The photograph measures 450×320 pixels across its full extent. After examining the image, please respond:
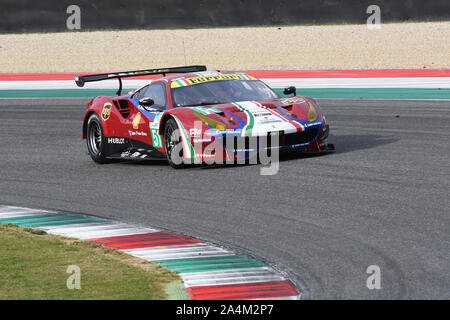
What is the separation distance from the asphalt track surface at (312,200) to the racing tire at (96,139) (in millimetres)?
139

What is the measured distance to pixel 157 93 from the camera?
11.8m

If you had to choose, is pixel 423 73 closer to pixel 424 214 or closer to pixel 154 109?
pixel 154 109

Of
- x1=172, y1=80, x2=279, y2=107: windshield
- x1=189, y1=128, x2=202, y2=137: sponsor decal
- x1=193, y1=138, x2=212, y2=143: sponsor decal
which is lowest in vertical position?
x1=193, y1=138, x2=212, y2=143: sponsor decal

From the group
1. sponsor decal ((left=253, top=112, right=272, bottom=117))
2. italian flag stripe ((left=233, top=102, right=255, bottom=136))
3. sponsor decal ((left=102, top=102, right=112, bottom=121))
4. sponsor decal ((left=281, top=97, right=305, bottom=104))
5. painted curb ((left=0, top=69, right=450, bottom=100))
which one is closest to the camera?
italian flag stripe ((left=233, top=102, right=255, bottom=136))

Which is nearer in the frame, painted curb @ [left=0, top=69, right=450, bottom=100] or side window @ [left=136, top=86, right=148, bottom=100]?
side window @ [left=136, top=86, right=148, bottom=100]

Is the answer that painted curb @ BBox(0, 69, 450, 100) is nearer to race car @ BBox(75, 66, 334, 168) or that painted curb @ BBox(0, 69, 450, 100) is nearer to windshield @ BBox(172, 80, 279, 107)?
windshield @ BBox(172, 80, 279, 107)

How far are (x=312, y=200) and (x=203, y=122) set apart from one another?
239 cm

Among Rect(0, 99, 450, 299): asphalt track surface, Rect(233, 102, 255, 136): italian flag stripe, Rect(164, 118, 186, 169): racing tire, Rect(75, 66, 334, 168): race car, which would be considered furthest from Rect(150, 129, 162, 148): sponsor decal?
Rect(233, 102, 255, 136): italian flag stripe

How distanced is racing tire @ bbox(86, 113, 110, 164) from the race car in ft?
0.04

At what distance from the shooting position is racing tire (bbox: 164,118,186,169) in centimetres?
1091

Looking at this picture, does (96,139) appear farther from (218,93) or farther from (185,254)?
(185,254)

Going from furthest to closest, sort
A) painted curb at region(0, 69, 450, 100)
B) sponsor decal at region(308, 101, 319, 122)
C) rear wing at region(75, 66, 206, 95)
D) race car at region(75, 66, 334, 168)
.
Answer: painted curb at region(0, 69, 450, 100) < rear wing at region(75, 66, 206, 95) < sponsor decal at region(308, 101, 319, 122) < race car at region(75, 66, 334, 168)

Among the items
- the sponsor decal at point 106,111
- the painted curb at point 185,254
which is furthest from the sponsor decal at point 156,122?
the painted curb at point 185,254

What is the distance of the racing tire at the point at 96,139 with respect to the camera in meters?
12.4
